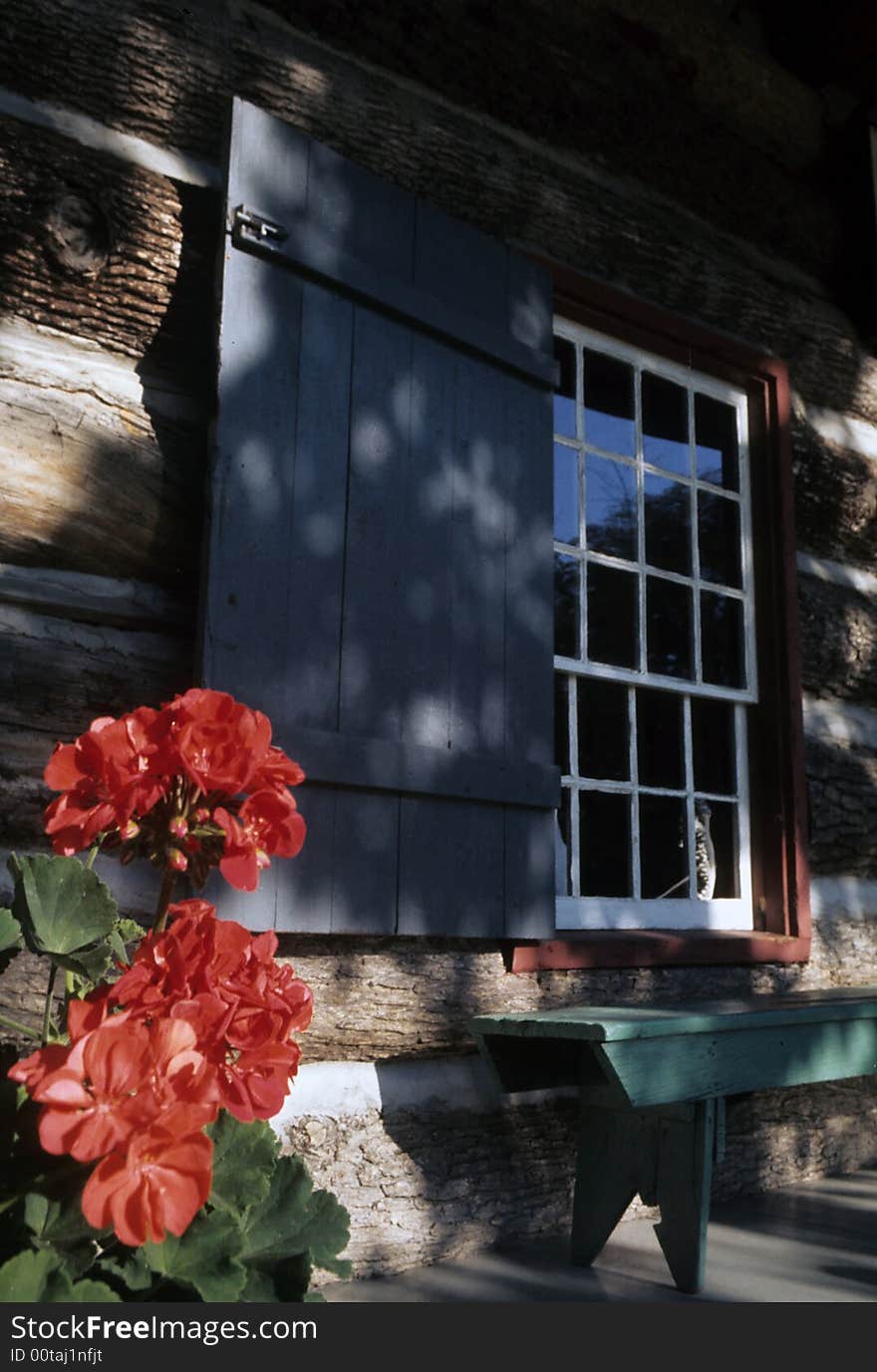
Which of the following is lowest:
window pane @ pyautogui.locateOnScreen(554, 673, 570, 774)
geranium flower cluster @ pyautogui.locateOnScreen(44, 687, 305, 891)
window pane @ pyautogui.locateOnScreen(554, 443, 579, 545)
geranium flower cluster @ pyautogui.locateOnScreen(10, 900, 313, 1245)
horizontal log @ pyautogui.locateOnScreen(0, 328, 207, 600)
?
geranium flower cluster @ pyautogui.locateOnScreen(10, 900, 313, 1245)

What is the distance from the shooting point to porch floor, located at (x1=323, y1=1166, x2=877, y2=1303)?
2602 millimetres

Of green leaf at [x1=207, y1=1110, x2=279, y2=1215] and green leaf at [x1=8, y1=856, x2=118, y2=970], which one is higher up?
green leaf at [x1=8, y1=856, x2=118, y2=970]

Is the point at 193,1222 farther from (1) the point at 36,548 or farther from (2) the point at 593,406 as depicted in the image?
(2) the point at 593,406

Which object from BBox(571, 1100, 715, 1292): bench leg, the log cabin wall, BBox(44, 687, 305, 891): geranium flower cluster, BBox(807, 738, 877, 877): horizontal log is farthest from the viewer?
BBox(807, 738, 877, 877): horizontal log

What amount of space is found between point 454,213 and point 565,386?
67 centimetres

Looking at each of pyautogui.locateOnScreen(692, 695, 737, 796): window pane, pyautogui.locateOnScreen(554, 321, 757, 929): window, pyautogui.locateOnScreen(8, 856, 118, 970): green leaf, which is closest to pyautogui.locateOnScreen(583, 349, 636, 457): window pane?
pyautogui.locateOnScreen(554, 321, 757, 929): window

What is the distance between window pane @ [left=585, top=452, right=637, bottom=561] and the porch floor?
201cm

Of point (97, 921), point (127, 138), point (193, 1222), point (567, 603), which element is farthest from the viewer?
point (567, 603)

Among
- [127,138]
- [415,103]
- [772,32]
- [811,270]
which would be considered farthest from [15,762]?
[772,32]

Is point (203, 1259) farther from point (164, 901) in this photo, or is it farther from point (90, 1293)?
point (164, 901)

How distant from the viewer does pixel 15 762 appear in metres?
2.41

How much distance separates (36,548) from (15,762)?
45 cm

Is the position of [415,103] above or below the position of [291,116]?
above

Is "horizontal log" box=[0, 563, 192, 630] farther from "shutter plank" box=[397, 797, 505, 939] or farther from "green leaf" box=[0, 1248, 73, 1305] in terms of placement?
"green leaf" box=[0, 1248, 73, 1305]
